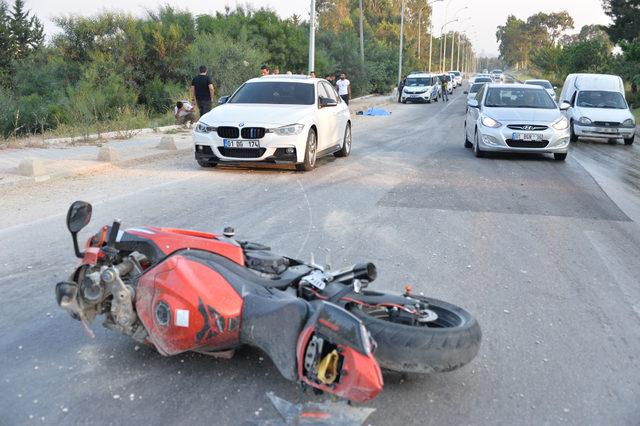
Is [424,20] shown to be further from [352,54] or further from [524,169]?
[524,169]

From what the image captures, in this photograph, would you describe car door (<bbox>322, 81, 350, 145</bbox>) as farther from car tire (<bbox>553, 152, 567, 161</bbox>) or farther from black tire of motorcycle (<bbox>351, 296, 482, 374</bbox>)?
black tire of motorcycle (<bbox>351, 296, 482, 374</bbox>)

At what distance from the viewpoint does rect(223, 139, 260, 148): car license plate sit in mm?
10906

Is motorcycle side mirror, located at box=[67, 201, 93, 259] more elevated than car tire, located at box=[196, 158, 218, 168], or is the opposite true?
motorcycle side mirror, located at box=[67, 201, 93, 259]

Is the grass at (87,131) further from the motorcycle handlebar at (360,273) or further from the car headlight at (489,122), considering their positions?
the motorcycle handlebar at (360,273)

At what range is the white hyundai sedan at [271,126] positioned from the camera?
1094 cm

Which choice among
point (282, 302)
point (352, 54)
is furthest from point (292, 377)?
point (352, 54)

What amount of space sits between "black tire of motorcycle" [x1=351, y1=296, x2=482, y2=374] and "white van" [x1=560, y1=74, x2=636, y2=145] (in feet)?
51.6

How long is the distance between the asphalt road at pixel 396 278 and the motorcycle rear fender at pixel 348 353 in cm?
38

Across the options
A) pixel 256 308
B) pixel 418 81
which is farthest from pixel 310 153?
pixel 418 81

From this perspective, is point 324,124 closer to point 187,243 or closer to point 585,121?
point 187,243

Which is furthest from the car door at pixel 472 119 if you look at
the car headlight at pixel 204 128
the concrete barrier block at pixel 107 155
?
the concrete barrier block at pixel 107 155

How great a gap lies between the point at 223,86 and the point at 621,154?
1476 cm

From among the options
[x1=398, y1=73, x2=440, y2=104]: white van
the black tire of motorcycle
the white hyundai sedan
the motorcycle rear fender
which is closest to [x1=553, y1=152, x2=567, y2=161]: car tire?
the white hyundai sedan

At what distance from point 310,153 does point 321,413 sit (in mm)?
8633
